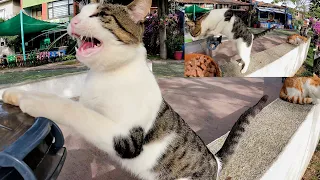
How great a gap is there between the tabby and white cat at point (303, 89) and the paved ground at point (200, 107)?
0.31m

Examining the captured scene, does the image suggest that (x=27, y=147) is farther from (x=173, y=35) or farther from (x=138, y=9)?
(x=173, y=35)

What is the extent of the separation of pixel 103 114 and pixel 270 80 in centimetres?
316

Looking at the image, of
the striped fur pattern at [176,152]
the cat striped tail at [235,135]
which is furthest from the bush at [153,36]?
the striped fur pattern at [176,152]

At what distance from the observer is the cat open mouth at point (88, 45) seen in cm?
133

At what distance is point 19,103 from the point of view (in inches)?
42.3

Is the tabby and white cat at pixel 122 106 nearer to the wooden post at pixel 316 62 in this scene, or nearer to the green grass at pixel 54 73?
the green grass at pixel 54 73

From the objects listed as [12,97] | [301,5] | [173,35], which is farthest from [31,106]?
[301,5]

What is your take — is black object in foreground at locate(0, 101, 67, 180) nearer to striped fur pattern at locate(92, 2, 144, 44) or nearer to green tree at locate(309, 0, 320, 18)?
striped fur pattern at locate(92, 2, 144, 44)

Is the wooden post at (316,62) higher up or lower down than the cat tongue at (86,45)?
lower down

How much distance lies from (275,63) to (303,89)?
0.49 meters

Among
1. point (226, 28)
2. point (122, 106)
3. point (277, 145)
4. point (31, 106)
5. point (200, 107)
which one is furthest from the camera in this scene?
point (200, 107)

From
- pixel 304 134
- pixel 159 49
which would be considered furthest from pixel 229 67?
pixel 304 134

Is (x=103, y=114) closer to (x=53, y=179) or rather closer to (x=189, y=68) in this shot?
(x=53, y=179)

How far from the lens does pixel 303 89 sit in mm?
3404
